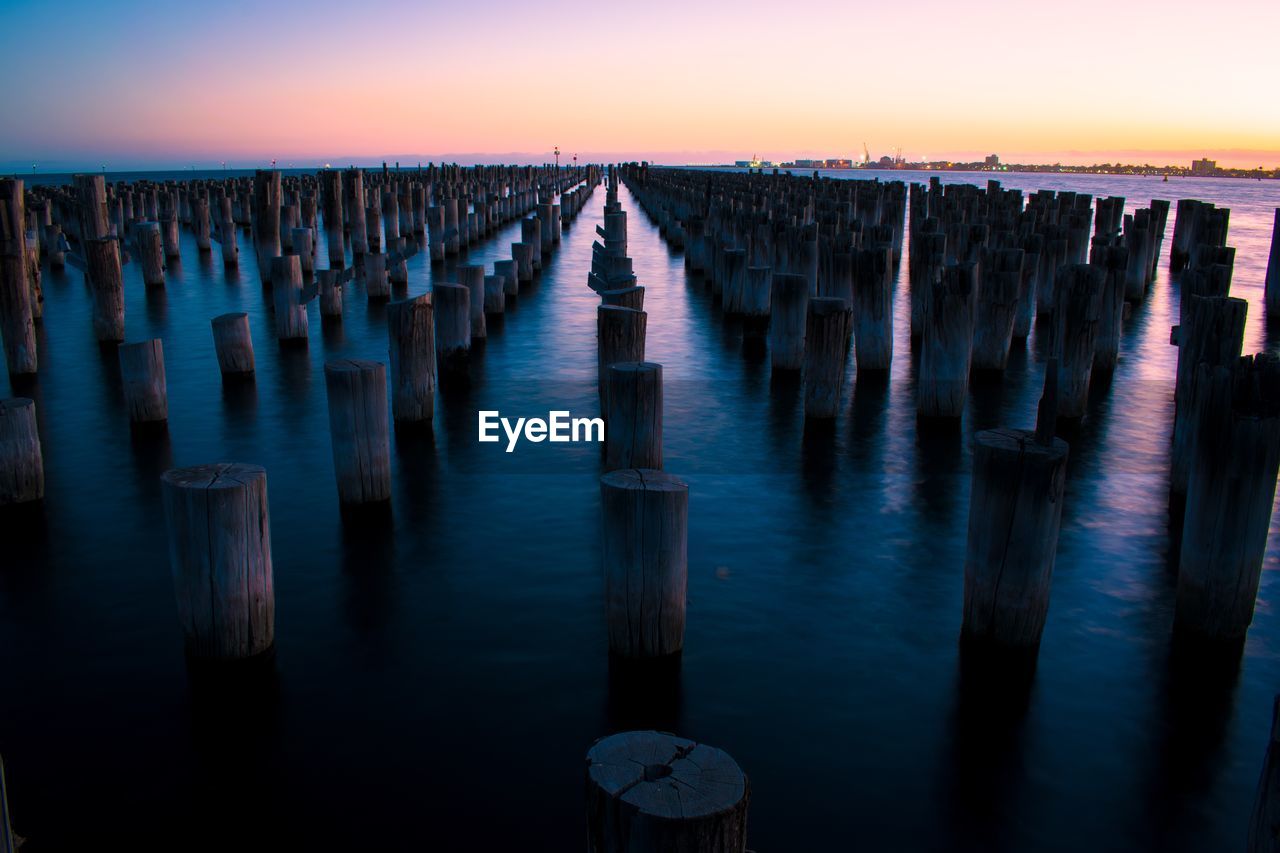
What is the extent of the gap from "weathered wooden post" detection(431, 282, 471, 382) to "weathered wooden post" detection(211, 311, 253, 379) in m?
2.26

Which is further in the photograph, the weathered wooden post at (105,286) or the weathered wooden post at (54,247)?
the weathered wooden post at (54,247)

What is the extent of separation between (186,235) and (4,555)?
31.3 meters

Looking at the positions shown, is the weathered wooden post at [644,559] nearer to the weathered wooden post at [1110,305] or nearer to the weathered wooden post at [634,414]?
the weathered wooden post at [634,414]

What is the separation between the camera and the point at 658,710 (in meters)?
4.66

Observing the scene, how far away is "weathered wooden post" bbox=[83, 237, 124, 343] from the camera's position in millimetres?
11781

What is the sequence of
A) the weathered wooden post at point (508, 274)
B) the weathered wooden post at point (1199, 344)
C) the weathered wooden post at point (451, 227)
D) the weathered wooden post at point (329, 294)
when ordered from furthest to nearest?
the weathered wooden post at point (451, 227)
the weathered wooden post at point (508, 274)
the weathered wooden post at point (329, 294)
the weathered wooden post at point (1199, 344)

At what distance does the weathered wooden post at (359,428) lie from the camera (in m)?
6.54

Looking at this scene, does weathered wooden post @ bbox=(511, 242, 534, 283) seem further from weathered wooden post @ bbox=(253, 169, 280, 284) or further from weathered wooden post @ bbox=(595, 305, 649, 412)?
weathered wooden post @ bbox=(595, 305, 649, 412)


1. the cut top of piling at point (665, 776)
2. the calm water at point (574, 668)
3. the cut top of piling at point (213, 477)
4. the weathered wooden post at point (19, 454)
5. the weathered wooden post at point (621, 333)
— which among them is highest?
the weathered wooden post at point (621, 333)

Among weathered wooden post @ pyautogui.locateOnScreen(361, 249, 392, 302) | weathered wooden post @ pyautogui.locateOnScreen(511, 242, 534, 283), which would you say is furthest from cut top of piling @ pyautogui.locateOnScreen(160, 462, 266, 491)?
weathered wooden post @ pyautogui.locateOnScreen(511, 242, 534, 283)

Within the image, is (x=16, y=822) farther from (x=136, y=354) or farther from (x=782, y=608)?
(x=136, y=354)

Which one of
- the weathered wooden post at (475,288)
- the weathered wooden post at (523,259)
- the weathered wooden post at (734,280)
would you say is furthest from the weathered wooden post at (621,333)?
the weathered wooden post at (523,259)

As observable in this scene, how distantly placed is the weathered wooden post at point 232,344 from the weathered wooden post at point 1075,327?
8486 millimetres

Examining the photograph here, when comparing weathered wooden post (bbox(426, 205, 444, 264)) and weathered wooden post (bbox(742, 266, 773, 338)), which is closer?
weathered wooden post (bbox(742, 266, 773, 338))
